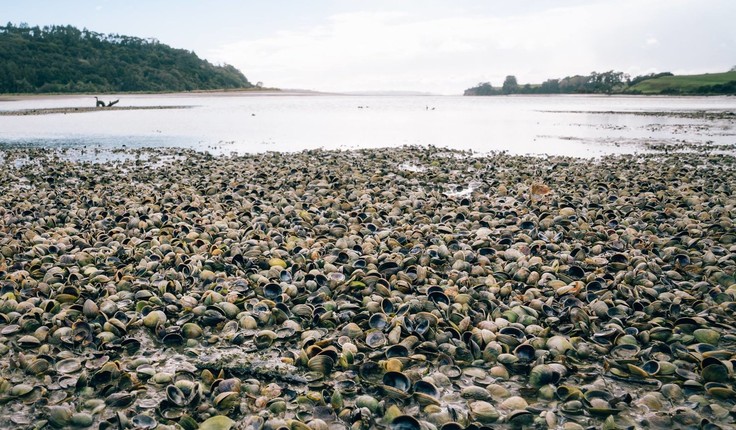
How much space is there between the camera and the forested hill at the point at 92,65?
94750 millimetres

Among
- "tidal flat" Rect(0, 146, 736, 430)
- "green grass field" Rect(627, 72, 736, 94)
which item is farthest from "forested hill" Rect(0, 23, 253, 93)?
"green grass field" Rect(627, 72, 736, 94)

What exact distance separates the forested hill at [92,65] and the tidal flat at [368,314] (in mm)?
104203

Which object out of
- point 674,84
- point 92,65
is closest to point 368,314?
point 92,65

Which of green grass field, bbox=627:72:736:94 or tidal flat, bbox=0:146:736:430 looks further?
green grass field, bbox=627:72:736:94

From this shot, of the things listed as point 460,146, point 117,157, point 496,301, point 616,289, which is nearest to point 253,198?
point 496,301

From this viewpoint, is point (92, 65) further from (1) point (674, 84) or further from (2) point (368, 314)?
(1) point (674, 84)

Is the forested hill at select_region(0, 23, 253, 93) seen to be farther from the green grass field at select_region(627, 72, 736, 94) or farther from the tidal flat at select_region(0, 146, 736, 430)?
the green grass field at select_region(627, 72, 736, 94)

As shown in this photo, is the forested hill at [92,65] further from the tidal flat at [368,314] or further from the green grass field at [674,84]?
the green grass field at [674,84]

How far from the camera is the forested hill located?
3730 inches

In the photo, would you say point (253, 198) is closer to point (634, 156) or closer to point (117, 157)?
point (117, 157)

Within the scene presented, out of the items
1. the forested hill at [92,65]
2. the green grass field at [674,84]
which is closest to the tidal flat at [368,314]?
the forested hill at [92,65]

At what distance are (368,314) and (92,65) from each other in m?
127

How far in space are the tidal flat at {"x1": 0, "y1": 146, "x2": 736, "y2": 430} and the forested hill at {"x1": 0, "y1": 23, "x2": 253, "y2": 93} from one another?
4102 inches

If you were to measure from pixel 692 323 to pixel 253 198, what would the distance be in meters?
8.20
